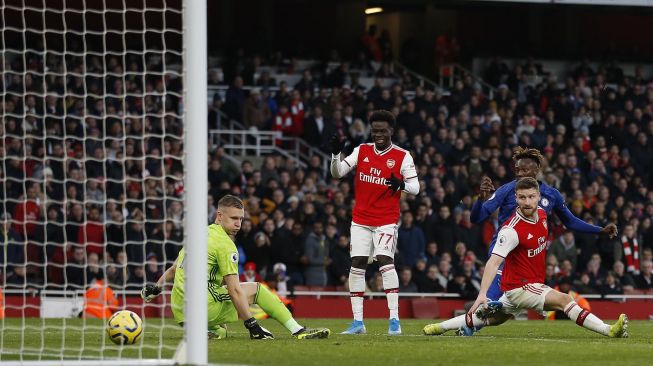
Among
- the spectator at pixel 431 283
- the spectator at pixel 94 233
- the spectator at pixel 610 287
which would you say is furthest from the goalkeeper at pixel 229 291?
the spectator at pixel 610 287

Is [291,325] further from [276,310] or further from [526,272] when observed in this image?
[526,272]

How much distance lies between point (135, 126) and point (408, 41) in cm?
1076

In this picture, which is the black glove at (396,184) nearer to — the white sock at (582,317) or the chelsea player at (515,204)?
the chelsea player at (515,204)

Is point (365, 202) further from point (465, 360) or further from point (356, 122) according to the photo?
point (356, 122)

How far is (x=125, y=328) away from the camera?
1071 centimetres

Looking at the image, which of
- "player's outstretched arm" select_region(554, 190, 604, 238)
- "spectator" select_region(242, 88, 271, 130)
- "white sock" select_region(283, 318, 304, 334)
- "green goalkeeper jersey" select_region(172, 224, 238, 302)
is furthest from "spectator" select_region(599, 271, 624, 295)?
"green goalkeeper jersey" select_region(172, 224, 238, 302)

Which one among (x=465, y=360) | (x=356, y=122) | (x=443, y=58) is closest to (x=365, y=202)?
(x=465, y=360)

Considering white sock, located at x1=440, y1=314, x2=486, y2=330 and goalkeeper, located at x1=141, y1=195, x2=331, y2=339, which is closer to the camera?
goalkeeper, located at x1=141, y1=195, x2=331, y2=339

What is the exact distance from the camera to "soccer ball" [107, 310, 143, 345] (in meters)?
10.7

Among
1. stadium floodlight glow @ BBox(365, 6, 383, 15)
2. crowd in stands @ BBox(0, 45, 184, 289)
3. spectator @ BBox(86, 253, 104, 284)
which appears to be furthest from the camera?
stadium floodlight glow @ BBox(365, 6, 383, 15)

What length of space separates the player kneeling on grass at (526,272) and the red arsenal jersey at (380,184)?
181 centimetres

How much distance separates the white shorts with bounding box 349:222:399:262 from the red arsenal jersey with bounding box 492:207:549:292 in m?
1.70

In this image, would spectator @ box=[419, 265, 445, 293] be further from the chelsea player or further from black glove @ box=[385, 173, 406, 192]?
black glove @ box=[385, 173, 406, 192]

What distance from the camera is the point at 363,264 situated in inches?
529
